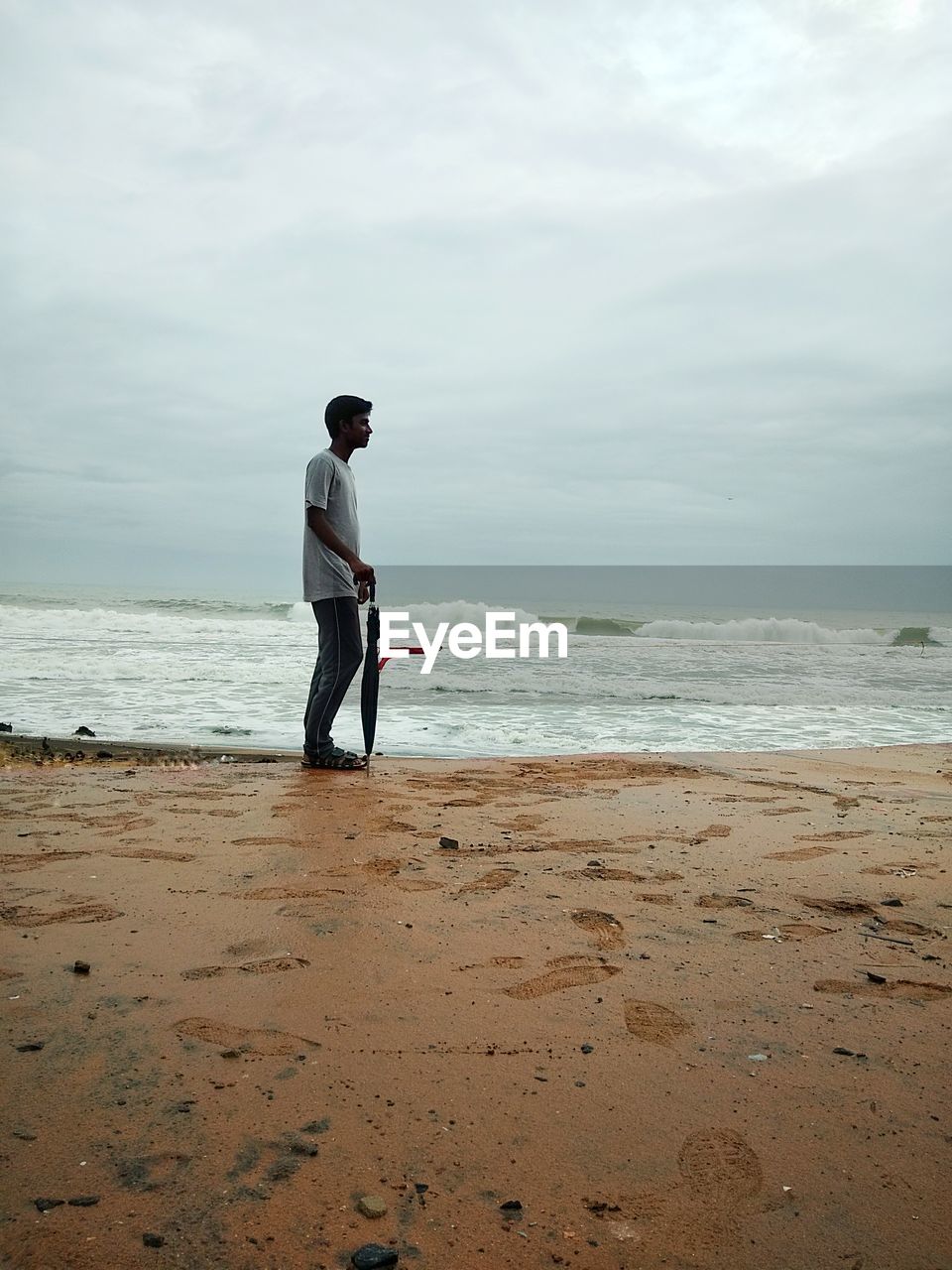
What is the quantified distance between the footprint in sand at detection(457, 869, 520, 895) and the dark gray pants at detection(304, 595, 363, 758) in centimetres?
230

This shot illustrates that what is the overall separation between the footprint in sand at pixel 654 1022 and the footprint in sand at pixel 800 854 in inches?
56.2

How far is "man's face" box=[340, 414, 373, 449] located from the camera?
5160 millimetres

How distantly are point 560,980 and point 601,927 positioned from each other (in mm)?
392

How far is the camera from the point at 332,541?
498 cm

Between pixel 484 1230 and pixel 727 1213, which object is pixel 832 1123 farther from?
pixel 484 1230

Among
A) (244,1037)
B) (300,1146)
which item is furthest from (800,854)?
(300,1146)

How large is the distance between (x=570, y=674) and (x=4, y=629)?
48.7ft

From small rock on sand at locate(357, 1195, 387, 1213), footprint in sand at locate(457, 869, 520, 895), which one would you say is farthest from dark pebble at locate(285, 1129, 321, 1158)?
footprint in sand at locate(457, 869, 520, 895)

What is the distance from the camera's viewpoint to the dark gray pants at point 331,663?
Result: 5.12 m

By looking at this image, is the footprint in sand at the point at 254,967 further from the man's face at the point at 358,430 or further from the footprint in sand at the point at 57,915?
the man's face at the point at 358,430

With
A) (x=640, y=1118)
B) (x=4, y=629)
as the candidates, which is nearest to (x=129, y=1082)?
(x=640, y=1118)

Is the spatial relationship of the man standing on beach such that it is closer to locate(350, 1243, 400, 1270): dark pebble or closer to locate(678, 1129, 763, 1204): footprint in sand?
locate(678, 1129, 763, 1204): footprint in sand

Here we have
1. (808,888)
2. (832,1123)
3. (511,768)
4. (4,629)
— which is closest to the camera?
(832,1123)

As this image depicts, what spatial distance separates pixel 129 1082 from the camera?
1.62 metres
